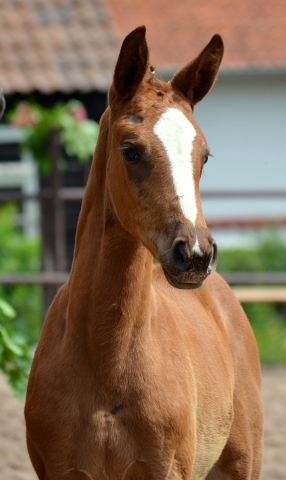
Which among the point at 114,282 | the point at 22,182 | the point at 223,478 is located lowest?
the point at 22,182

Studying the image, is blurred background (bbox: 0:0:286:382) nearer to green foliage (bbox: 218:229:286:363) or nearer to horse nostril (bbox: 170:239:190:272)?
green foliage (bbox: 218:229:286:363)

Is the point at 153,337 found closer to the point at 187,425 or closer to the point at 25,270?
the point at 187,425

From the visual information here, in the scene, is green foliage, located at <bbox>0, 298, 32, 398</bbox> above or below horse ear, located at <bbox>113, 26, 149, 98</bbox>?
below

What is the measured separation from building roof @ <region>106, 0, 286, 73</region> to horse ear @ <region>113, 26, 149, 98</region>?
35.1 ft

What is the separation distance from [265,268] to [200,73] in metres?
6.49

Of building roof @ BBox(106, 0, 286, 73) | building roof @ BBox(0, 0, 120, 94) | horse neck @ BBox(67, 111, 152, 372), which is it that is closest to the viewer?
horse neck @ BBox(67, 111, 152, 372)

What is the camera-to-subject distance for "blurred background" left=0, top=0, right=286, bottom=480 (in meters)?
7.29

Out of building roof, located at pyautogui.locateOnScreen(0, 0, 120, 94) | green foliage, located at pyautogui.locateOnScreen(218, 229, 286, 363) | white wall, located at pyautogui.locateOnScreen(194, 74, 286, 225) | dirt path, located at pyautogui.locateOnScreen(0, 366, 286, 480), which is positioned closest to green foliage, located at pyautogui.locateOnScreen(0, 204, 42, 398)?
dirt path, located at pyautogui.locateOnScreen(0, 366, 286, 480)

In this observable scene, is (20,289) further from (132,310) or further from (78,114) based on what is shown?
(132,310)

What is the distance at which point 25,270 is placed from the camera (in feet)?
26.9

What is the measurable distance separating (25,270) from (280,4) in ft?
34.5

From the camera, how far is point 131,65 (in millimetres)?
2477

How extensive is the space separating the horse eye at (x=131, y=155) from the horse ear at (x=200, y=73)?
1.40ft

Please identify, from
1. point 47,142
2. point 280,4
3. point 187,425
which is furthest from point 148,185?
point 280,4
